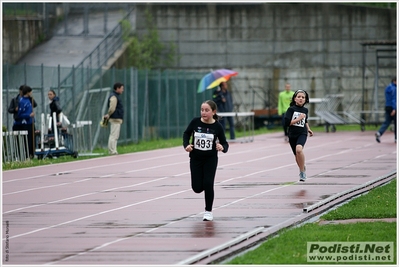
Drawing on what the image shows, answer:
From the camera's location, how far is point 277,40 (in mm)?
44000

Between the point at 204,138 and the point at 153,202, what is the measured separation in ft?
8.25

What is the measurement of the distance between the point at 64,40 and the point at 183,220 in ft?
101

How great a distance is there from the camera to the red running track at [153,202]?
1109 centimetres

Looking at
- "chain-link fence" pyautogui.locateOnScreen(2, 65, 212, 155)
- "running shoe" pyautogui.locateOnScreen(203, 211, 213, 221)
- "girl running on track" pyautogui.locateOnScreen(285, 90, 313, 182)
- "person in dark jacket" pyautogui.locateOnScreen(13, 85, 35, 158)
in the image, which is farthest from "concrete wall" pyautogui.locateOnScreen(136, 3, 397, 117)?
"running shoe" pyautogui.locateOnScreen(203, 211, 213, 221)

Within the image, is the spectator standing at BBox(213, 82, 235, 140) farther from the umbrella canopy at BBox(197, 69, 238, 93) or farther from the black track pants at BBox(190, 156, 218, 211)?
the black track pants at BBox(190, 156, 218, 211)

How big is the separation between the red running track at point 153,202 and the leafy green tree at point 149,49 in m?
14.9

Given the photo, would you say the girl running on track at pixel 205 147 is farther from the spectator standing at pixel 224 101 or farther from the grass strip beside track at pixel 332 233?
the spectator standing at pixel 224 101

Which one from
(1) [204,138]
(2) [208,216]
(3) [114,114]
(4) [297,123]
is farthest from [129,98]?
(2) [208,216]

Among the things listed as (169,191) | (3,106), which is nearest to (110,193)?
(169,191)

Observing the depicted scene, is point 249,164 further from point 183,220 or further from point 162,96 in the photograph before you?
point 162,96

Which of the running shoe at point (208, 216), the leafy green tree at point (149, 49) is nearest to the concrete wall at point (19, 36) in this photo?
the leafy green tree at point (149, 49)

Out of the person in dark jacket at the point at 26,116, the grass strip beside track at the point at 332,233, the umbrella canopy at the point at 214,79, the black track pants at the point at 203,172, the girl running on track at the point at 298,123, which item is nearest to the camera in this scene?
the grass strip beside track at the point at 332,233

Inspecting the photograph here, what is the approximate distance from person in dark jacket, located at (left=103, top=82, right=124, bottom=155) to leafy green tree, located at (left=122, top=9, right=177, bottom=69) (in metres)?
14.5

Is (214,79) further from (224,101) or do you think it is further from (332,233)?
(332,233)
